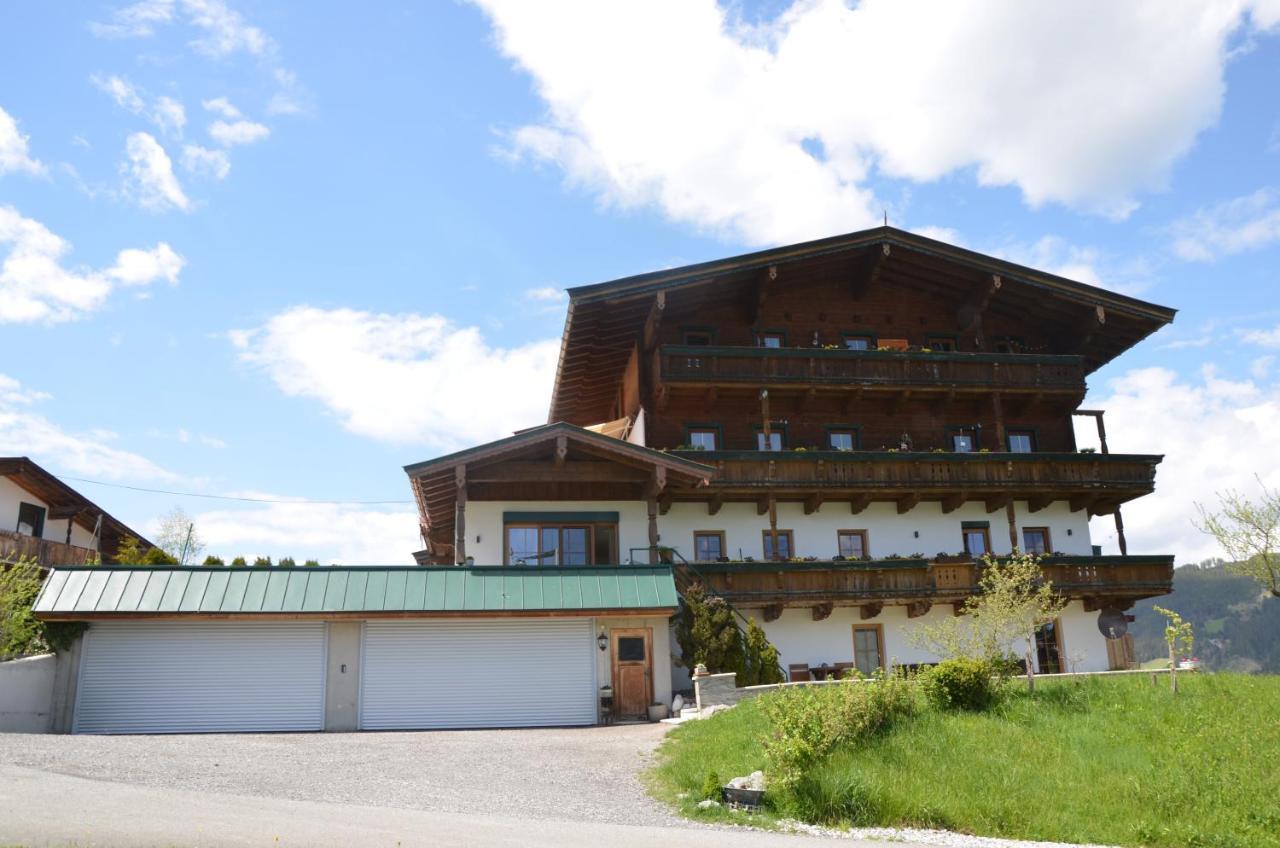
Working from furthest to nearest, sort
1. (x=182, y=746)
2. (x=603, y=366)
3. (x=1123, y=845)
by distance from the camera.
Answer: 1. (x=603, y=366)
2. (x=182, y=746)
3. (x=1123, y=845)

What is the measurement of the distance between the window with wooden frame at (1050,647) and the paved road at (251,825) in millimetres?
21178

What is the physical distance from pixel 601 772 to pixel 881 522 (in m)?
17.7

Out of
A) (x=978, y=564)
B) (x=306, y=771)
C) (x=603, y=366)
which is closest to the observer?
(x=306, y=771)

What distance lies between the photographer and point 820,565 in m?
28.3

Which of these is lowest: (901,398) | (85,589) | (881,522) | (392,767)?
(392,767)

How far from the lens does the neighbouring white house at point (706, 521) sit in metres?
22.9

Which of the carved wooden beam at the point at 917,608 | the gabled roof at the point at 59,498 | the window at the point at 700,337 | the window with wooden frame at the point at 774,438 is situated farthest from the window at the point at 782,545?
the gabled roof at the point at 59,498

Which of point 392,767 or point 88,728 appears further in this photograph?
point 88,728

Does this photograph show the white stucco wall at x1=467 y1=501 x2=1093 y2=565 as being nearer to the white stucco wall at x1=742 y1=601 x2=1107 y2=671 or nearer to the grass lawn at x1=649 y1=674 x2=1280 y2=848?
the white stucco wall at x1=742 y1=601 x2=1107 y2=671

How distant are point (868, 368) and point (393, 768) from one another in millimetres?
20591

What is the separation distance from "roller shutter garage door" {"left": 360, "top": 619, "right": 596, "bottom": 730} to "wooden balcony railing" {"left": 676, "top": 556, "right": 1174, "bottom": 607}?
4505mm

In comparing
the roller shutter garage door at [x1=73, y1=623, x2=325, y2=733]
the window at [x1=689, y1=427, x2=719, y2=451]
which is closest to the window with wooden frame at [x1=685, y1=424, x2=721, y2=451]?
the window at [x1=689, y1=427, x2=719, y2=451]

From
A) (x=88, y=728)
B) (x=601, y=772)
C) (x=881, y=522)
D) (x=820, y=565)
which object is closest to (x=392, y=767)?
(x=601, y=772)

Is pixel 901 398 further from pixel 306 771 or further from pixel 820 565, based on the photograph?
pixel 306 771
